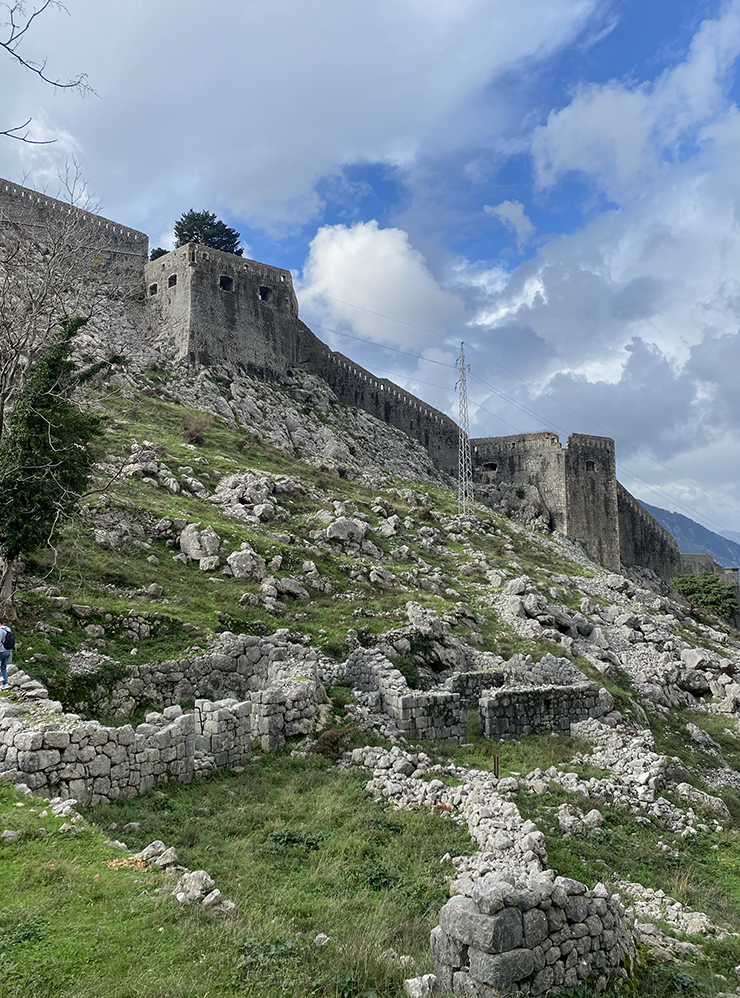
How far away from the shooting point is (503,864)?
24.9 feet

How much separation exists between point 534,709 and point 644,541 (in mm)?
48601

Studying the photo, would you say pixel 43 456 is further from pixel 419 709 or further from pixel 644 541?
pixel 644 541

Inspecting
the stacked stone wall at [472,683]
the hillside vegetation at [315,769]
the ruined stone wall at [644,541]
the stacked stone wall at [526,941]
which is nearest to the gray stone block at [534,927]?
the stacked stone wall at [526,941]

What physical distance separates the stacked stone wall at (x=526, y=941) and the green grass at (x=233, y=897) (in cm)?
45

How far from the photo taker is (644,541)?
2309 inches

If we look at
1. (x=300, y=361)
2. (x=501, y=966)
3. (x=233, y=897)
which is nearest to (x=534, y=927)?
(x=501, y=966)

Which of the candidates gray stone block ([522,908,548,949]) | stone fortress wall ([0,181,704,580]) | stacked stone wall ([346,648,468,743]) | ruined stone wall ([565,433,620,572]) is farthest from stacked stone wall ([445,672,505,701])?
ruined stone wall ([565,433,620,572])

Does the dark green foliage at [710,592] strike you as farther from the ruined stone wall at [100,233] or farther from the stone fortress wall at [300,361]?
the ruined stone wall at [100,233]

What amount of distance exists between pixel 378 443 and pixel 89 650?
113 feet

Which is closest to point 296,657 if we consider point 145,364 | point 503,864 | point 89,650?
point 89,650

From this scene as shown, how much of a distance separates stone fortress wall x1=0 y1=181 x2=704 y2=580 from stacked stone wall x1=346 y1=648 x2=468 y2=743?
31897 millimetres

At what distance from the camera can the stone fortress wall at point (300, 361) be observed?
4225 centimetres

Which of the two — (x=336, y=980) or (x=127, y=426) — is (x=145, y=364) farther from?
(x=336, y=980)

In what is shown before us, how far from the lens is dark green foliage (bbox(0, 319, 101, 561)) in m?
13.7
